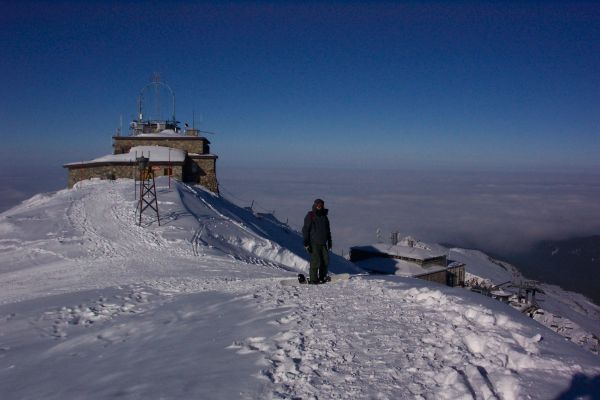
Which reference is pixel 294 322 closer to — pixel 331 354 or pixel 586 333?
pixel 331 354

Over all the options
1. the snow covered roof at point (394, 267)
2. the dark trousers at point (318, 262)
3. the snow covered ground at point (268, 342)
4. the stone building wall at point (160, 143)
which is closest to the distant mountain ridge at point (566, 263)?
the snow covered roof at point (394, 267)

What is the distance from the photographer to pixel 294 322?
6133 mm

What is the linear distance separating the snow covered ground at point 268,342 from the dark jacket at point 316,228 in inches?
48.8

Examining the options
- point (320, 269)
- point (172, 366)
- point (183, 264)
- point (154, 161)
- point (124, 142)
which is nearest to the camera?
point (172, 366)

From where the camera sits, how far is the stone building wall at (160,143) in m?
34.2

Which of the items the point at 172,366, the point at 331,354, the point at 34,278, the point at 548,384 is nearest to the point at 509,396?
the point at 548,384

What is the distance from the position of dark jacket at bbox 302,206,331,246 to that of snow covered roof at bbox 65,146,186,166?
22.6 metres

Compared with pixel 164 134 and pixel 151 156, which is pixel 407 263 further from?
pixel 164 134

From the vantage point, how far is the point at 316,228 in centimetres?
958

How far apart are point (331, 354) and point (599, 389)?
287 cm

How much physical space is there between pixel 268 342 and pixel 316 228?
4489mm

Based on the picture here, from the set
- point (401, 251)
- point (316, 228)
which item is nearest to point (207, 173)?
point (401, 251)

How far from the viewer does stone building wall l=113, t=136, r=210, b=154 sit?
112ft

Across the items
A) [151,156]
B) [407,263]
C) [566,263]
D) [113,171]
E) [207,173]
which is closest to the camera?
[113,171]
